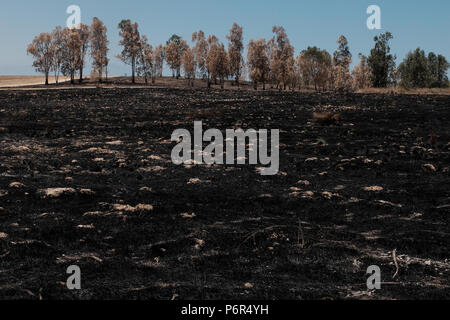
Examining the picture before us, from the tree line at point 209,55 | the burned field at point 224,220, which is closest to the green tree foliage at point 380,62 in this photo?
the tree line at point 209,55

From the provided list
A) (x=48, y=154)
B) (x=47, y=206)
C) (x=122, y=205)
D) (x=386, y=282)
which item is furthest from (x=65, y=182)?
(x=386, y=282)

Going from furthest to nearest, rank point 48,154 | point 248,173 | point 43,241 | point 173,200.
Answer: point 48,154 < point 248,173 < point 173,200 < point 43,241

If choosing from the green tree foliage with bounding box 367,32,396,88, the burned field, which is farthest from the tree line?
the burned field

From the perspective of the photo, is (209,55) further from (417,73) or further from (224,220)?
(224,220)

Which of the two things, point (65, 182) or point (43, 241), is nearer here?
point (43, 241)

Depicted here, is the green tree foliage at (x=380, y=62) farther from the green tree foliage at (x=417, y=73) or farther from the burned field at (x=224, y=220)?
the burned field at (x=224, y=220)

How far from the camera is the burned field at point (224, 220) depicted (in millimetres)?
6703

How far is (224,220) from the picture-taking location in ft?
32.6

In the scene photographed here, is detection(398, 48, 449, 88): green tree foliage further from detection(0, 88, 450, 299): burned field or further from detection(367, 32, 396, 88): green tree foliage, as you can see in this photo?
detection(0, 88, 450, 299): burned field
